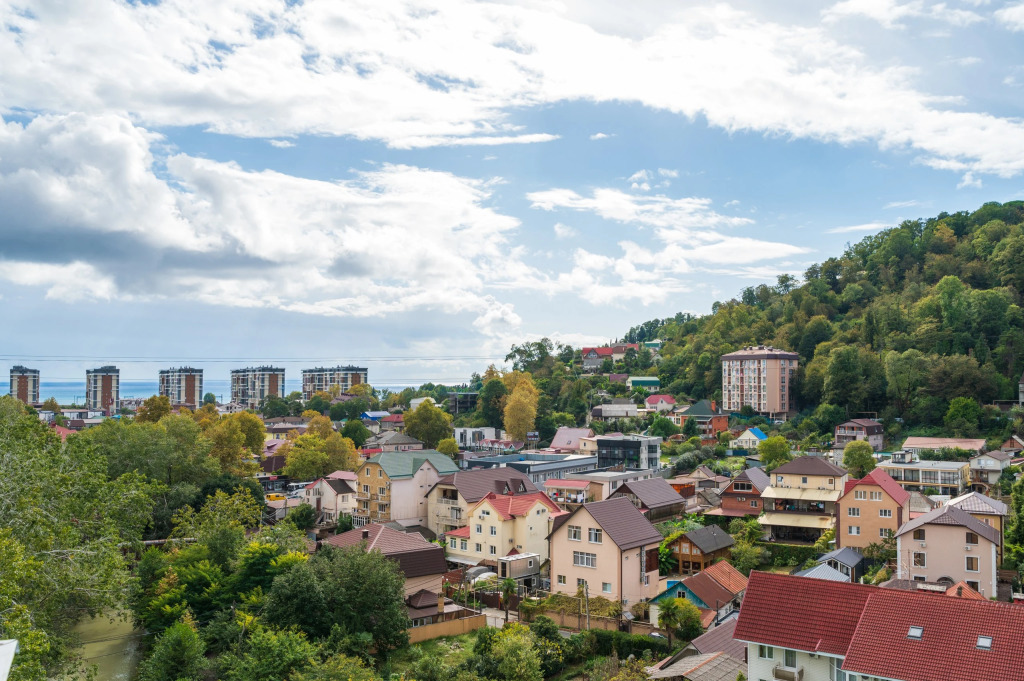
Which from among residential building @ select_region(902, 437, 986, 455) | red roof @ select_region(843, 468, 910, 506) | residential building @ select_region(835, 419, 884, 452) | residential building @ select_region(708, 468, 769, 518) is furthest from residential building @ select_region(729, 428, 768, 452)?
red roof @ select_region(843, 468, 910, 506)

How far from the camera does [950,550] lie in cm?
2569

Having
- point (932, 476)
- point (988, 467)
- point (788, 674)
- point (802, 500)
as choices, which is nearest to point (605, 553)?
point (788, 674)

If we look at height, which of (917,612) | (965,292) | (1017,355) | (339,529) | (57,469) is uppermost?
(965,292)

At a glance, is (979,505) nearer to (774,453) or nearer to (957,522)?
(957,522)

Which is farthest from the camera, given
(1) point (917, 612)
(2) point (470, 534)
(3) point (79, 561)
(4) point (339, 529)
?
(4) point (339, 529)

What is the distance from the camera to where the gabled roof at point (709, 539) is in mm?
31562

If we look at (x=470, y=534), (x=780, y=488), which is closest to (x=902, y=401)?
(x=780, y=488)

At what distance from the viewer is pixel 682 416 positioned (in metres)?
72.1

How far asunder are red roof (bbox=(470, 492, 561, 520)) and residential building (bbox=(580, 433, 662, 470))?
20.3 metres

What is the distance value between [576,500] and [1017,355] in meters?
44.6

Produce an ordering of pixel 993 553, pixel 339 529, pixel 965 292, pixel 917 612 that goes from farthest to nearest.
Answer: pixel 965 292 < pixel 339 529 < pixel 993 553 < pixel 917 612

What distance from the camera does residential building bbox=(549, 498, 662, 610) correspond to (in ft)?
83.7

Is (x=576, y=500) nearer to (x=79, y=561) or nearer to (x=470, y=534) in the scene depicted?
(x=470, y=534)

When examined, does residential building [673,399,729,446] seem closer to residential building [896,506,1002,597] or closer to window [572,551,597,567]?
residential building [896,506,1002,597]
